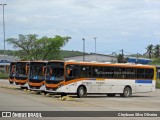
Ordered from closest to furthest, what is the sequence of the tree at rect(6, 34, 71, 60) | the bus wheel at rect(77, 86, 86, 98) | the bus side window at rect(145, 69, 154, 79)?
the bus wheel at rect(77, 86, 86, 98) < the bus side window at rect(145, 69, 154, 79) < the tree at rect(6, 34, 71, 60)

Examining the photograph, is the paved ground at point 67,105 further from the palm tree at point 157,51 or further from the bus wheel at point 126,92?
the palm tree at point 157,51

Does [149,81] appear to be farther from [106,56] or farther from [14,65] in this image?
[106,56]

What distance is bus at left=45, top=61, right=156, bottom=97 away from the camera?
31.8 m

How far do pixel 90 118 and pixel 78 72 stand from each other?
15.8m

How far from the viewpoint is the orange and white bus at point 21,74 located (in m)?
39.5

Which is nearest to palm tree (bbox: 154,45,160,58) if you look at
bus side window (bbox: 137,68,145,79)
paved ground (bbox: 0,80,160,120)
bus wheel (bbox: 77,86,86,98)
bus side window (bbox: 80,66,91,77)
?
bus side window (bbox: 137,68,145,79)

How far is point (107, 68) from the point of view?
34.9 meters

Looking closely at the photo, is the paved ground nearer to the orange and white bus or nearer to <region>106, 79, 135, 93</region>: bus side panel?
<region>106, 79, 135, 93</region>: bus side panel

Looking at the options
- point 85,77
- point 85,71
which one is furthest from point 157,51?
point 85,77

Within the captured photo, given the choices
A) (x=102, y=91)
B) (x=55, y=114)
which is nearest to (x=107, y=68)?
(x=102, y=91)

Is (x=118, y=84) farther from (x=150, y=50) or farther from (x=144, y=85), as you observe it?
(x=150, y=50)

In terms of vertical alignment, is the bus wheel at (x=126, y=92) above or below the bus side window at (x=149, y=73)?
below

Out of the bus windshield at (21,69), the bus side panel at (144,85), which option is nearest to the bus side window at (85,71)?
the bus side panel at (144,85)

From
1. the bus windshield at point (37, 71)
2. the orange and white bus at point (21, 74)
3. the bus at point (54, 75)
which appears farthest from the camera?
the orange and white bus at point (21, 74)
